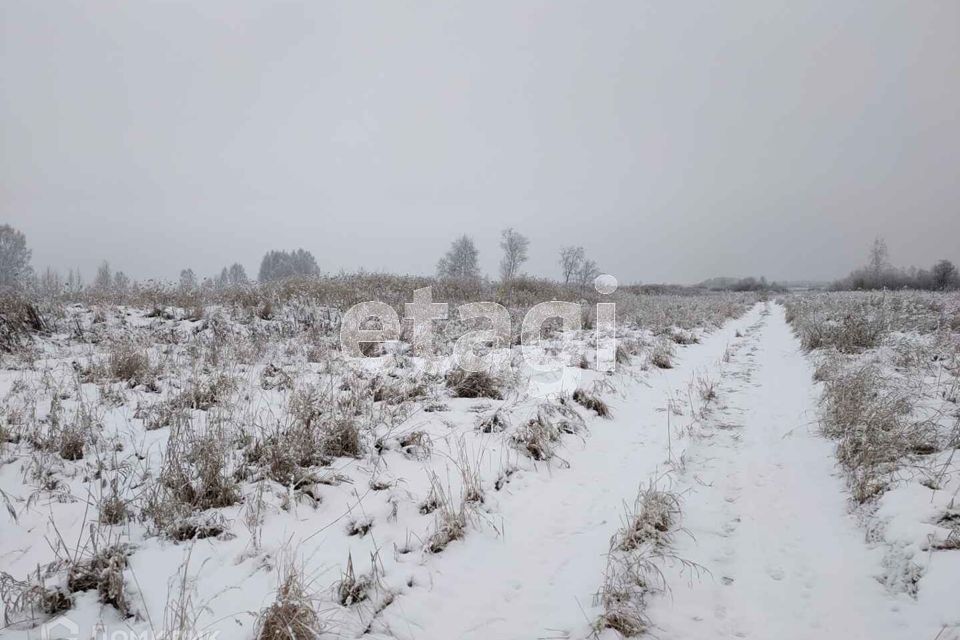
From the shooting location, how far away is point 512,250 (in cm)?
5716

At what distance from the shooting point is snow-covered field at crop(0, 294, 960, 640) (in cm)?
220

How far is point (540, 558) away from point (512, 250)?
55.7 m

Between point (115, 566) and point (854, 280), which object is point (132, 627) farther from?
point (854, 280)

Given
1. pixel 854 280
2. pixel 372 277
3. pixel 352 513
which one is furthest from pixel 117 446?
pixel 854 280

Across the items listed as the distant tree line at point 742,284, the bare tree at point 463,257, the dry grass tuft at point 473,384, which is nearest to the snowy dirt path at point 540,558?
the dry grass tuft at point 473,384

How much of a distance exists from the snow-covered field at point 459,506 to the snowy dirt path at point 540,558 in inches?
0.7

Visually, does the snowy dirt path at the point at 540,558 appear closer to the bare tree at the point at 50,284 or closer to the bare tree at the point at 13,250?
the bare tree at the point at 50,284

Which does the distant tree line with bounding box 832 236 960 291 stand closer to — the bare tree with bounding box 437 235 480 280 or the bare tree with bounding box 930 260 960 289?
the bare tree with bounding box 930 260 960 289

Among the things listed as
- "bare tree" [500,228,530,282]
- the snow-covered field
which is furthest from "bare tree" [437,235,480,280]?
the snow-covered field

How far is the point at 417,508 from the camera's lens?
3.18 m

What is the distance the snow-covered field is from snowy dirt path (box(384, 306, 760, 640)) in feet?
0.06

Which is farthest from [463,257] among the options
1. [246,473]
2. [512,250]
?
[246,473]

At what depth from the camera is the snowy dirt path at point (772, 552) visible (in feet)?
7.16

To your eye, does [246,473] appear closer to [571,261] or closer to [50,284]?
[50,284]
